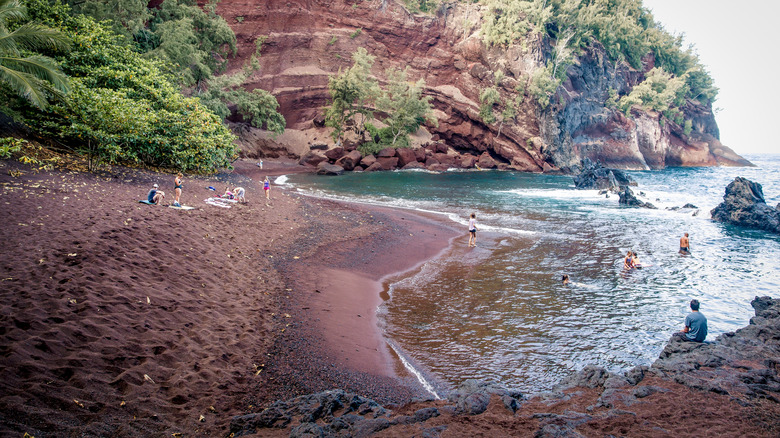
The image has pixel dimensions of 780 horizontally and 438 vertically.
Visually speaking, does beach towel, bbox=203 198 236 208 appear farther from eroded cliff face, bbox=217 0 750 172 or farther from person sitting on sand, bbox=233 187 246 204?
eroded cliff face, bbox=217 0 750 172

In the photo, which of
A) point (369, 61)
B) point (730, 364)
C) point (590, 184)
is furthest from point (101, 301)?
point (369, 61)

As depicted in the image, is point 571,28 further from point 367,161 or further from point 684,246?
point 684,246

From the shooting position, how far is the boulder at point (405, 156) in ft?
192

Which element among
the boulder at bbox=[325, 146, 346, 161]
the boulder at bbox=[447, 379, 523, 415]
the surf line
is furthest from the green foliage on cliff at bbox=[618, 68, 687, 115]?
the boulder at bbox=[447, 379, 523, 415]

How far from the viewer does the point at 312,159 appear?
53.6 metres

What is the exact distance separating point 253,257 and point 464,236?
1192 cm

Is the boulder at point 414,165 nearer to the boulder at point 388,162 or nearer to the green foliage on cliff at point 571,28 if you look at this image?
the boulder at point 388,162

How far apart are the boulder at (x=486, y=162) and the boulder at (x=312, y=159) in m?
25.1

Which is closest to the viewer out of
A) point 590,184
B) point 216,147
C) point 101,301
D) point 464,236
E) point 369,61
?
point 101,301

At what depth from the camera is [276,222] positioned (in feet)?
60.6

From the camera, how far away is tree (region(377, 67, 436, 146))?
60.0 m

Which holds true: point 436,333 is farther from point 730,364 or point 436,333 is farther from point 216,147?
point 216,147

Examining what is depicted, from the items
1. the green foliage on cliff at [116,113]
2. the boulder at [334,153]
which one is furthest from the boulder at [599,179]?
the green foliage on cliff at [116,113]

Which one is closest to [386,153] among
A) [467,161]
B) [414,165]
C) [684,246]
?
[414,165]
